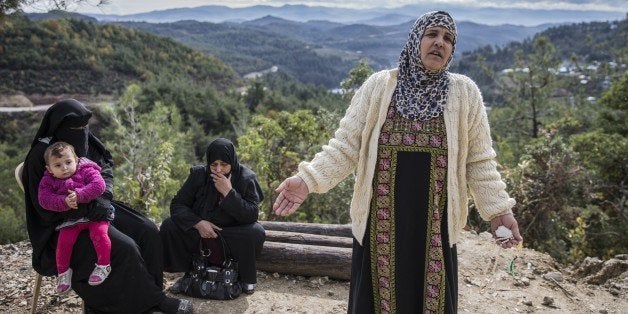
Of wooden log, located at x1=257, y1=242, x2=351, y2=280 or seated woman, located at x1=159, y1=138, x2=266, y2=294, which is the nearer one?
seated woman, located at x1=159, y1=138, x2=266, y2=294

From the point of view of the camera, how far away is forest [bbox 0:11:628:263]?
735 centimetres

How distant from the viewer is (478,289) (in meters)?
4.21

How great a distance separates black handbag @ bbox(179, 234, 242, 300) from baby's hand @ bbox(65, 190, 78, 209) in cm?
117

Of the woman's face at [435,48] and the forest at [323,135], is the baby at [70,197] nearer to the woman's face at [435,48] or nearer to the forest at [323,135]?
the forest at [323,135]

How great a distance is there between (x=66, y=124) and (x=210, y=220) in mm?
1264

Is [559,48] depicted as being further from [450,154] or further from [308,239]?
[450,154]

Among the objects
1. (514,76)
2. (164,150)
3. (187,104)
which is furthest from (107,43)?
(164,150)

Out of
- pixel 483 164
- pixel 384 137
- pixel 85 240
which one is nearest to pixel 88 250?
pixel 85 240

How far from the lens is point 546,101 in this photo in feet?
52.1

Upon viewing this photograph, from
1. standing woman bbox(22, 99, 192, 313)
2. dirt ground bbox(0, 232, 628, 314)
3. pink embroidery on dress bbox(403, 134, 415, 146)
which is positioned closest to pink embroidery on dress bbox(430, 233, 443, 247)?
pink embroidery on dress bbox(403, 134, 415, 146)

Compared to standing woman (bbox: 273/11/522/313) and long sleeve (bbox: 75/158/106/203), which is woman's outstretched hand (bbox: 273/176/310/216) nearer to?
standing woman (bbox: 273/11/522/313)

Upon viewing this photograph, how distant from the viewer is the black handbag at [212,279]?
12.2 feet

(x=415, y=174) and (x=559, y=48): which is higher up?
(x=559, y=48)

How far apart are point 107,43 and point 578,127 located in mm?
41362
